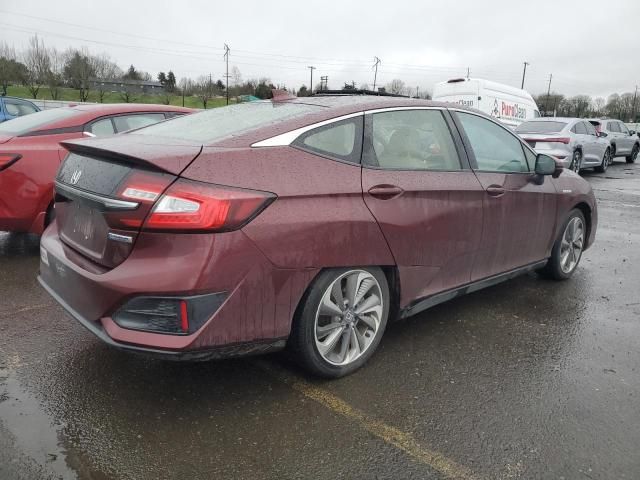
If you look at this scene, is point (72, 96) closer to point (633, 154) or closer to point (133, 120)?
point (633, 154)

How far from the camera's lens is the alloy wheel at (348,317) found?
9.03ft

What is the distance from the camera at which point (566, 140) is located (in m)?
13.0

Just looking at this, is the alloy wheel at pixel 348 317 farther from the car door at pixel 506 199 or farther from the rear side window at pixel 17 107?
the rear side window at pixel 17 107

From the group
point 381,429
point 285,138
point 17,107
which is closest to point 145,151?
point 285,138

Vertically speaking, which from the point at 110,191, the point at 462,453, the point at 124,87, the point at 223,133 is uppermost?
the point at 124,87

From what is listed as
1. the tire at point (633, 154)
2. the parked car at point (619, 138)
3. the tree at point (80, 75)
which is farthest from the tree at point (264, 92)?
the tree at point (80, 75)

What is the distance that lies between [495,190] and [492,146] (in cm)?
44

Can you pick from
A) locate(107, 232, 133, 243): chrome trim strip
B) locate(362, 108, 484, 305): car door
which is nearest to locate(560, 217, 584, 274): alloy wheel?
locate(362, 108, 484, 305): car door

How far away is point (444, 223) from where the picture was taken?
3.22 meters

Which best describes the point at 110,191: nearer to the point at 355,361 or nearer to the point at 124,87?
the point at 355,361

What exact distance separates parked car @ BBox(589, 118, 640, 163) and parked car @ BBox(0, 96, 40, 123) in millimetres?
17433

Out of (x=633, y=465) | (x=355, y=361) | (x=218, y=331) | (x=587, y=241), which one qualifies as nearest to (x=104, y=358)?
(x=218, y=331)

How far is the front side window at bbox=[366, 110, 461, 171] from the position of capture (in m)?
2.99

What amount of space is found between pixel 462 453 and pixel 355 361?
2.69 feet
